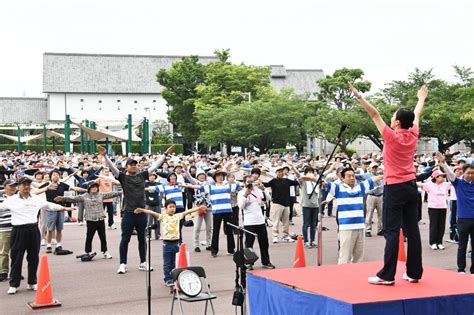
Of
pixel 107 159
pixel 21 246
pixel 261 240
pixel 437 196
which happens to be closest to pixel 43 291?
pixel 21 246

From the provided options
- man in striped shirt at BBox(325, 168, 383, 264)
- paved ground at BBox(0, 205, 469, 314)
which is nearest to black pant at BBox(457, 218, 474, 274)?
paved ground at BBox(0, 205, 469, 314)

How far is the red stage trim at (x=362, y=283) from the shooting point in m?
5.93

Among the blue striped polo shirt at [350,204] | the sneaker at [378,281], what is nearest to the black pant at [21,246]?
the blue striped polo shirt at [350,204]

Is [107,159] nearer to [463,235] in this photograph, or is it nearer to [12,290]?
[12,290]

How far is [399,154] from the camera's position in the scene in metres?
6.34

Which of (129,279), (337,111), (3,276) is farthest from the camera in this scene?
(337,111)

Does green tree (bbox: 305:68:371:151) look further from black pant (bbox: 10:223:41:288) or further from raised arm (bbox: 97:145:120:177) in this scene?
black pant (bbox: 10:223:41:288)

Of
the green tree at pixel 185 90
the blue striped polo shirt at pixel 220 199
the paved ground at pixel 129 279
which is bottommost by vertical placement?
the paved ground at pixel 129 279

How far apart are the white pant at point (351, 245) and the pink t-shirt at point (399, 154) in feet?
12.4

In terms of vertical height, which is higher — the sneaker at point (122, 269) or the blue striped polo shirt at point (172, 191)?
the blue striped polo shirt at point (172, 191)

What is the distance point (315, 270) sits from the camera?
7516mm

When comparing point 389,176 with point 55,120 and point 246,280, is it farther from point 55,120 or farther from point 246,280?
point 55,120

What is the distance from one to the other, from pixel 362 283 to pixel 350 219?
3.61 metres

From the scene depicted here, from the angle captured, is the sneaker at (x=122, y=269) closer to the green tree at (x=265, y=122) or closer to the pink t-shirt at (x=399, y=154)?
the pink t-shirt at (x=399, y=154)
